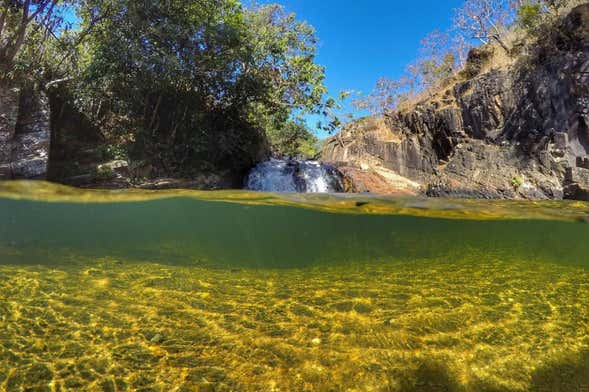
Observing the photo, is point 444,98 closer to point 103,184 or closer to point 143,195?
point 143,195


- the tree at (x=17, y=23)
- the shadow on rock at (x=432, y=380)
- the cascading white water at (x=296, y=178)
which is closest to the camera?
the shadow on rock at (x=432, y=380)

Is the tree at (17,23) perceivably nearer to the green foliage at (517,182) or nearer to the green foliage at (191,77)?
the green foliage at (191,77)

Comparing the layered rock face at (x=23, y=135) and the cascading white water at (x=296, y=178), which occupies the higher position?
the layered rock face at (x=23, y=135)

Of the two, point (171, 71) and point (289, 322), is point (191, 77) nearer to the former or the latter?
point (171, 71)

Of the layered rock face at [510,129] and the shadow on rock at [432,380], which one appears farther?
the layered rock face at [510,129]

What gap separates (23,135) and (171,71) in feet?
20.9

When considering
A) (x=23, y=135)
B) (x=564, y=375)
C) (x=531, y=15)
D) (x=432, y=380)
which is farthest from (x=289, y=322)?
(x=531, y=15)

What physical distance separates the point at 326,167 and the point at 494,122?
8.25 m

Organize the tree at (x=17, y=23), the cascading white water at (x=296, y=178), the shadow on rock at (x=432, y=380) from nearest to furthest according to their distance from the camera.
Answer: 1. the shadow on rock at (x=432, y=380)
2. the tree at (x=17, y=23)
3. the cascading white water at (x=296, y=178)

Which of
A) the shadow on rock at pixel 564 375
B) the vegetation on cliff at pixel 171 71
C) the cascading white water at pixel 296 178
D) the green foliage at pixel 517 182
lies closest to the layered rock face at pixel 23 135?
the vegetation on cliff at pixel 171 71

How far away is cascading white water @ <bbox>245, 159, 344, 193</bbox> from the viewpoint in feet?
53.9

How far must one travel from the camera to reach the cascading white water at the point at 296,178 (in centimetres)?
1644

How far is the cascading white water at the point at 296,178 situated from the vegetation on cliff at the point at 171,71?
136 centimetres

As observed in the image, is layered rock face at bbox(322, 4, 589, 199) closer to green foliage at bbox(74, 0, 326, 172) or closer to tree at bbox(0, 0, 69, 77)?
green foliage at bbox(74, 0, 326, 172)
